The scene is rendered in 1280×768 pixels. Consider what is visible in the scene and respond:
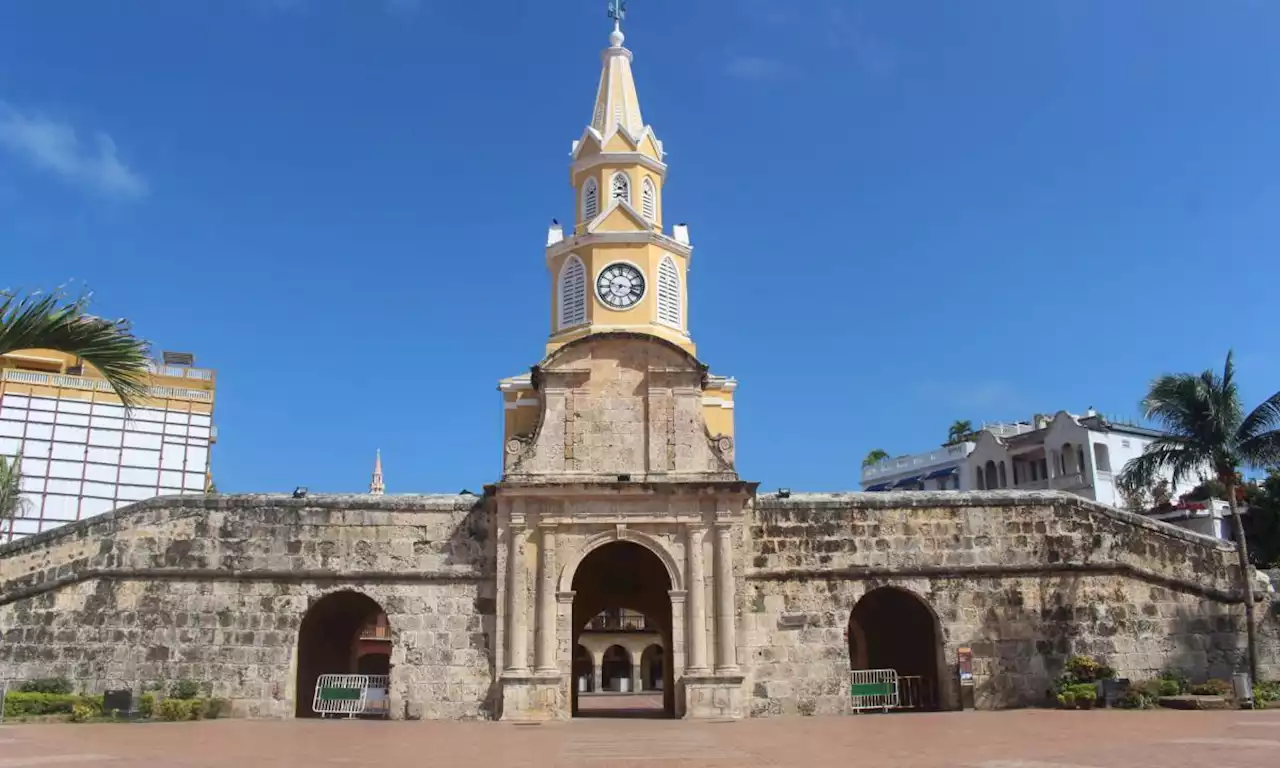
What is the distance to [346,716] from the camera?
22562 millimetres

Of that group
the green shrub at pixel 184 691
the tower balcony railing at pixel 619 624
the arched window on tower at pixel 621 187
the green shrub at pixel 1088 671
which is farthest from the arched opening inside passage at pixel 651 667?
Result: the green shrub at pixel 184 691

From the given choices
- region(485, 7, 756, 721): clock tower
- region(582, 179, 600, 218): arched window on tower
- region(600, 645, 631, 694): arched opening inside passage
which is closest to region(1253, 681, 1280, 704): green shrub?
region(485, 7, 756, 721): clock tower

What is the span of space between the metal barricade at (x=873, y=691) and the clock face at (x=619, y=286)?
1202 cm

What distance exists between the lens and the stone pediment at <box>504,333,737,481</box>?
22750 mm

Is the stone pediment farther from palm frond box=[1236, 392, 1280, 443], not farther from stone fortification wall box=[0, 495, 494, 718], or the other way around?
palm frond box=[1236, 392, 1280, 443]

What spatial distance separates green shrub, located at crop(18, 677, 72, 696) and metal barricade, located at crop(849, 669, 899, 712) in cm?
1650

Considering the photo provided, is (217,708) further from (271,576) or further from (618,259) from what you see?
(618,259)

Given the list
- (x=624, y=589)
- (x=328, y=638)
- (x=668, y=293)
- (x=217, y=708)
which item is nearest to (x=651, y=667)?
(x=624, y=589)

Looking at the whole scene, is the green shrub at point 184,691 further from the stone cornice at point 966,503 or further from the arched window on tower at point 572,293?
the arched window on tower at point 572,293

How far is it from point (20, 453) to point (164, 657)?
21.3 metres

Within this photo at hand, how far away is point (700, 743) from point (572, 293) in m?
16.8

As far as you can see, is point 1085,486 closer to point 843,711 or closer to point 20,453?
point 843,711

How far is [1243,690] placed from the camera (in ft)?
66.7

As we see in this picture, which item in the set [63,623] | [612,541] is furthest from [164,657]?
[612,541]
